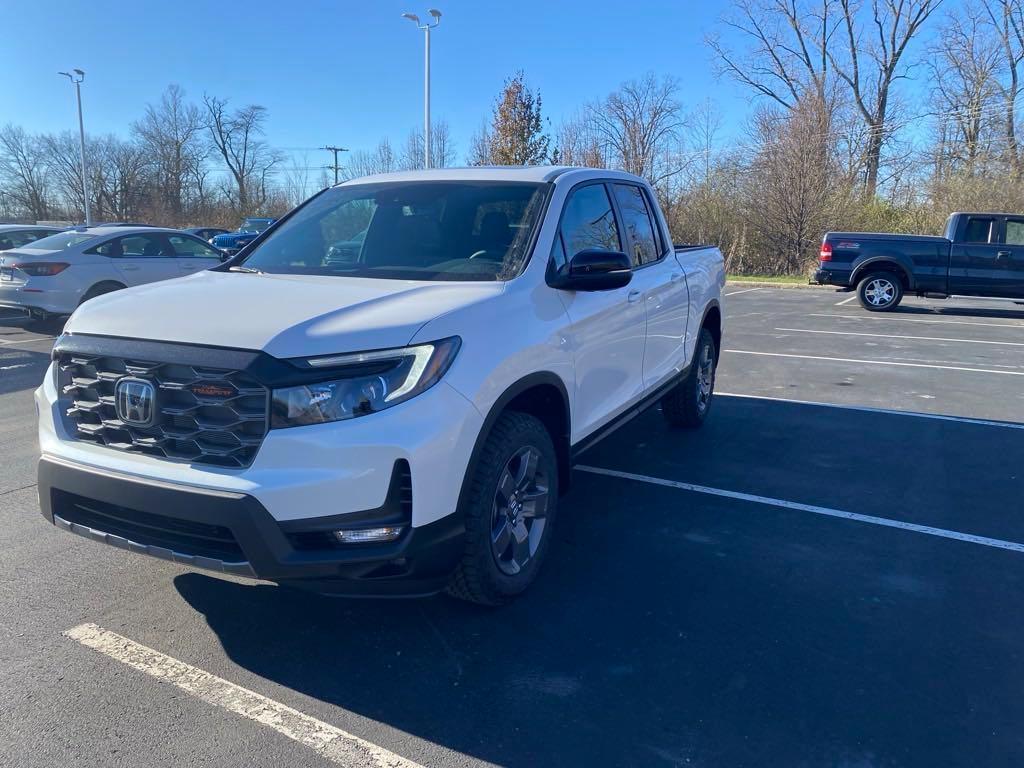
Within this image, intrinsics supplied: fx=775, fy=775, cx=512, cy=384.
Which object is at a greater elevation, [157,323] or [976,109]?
[976,109]

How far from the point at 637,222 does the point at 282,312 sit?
9.93ft

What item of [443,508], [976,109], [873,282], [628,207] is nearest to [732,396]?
[628,207]

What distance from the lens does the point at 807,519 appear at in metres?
4.69

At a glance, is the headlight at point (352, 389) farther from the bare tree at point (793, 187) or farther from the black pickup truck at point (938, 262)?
the bare tree at point (793, 187)

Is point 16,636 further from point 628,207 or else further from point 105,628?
point 628,207

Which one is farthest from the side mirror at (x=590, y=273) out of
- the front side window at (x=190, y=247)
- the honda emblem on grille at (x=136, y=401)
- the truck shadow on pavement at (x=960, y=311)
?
the truck shadow on pavement at (x=960, y=311)

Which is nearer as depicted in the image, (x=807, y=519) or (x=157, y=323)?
(x=157, y=323)

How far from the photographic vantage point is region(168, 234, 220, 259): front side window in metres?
13.2

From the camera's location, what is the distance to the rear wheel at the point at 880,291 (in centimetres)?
1654

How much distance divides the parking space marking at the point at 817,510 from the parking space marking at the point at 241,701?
3.11m

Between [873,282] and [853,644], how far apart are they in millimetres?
15255

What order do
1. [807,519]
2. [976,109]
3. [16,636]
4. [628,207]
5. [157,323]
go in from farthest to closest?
[976,109], [628,207], [807,519], [16,636], [157,323]

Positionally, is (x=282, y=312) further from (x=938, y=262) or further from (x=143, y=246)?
(x=938, y=262)

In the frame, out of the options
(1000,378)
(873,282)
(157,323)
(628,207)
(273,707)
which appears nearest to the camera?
(273,707)
